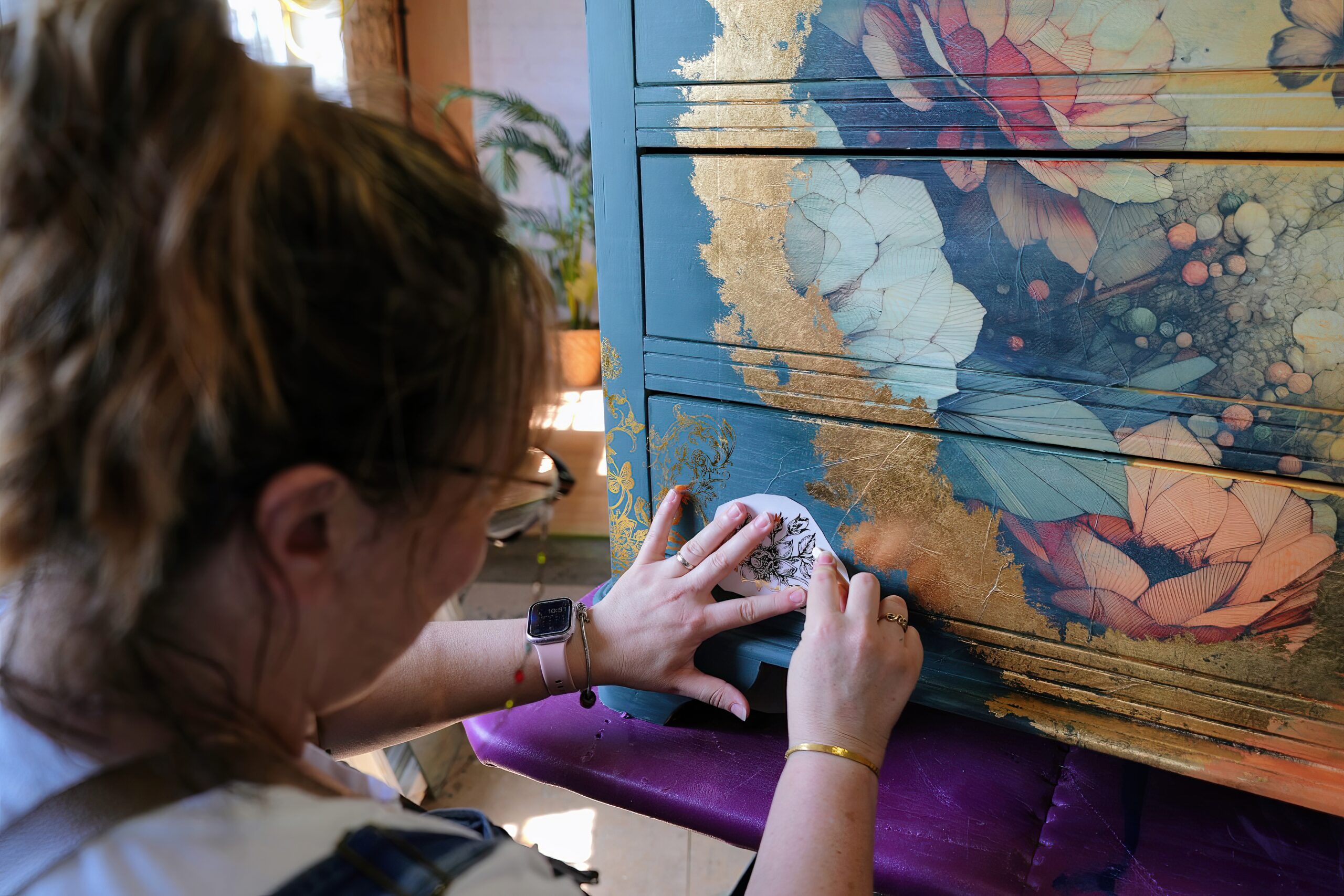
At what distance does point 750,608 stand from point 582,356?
12.4 feet

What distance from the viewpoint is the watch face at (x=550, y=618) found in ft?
2.97

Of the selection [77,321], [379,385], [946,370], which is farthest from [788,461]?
[77,321]

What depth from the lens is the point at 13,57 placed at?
357 millimetres

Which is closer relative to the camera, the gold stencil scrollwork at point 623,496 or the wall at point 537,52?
the gold stencil scrollwork at point 623,496

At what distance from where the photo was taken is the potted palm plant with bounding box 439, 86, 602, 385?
399 centimetres

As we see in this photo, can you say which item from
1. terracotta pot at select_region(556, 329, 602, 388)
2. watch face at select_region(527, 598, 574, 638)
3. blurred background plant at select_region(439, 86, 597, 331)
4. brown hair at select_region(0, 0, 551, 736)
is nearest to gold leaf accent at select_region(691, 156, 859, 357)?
watch face at select_region(527, 598, 574, 638)

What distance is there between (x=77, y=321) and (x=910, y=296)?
0.62 m

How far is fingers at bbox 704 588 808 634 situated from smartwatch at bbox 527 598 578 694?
0.47ft

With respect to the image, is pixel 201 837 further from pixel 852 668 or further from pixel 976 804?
pixel 976 804

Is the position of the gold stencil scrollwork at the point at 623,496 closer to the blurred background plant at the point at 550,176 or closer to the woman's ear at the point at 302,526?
the woman's ear at the point at 302,526

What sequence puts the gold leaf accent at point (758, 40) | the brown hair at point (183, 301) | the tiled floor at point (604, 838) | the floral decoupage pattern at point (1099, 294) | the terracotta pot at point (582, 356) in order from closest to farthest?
1. the brown hair at point (183, 301)
2. the floral decoupage pattern at point (1099, 294)
3. the gold leaf accent at point (758, 40)
4. the tiled floor at point (604, 838)
5. the terracotta pot at point (582, 356)

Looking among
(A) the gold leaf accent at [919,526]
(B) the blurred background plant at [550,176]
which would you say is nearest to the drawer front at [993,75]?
(A) the gold leaf accent at [919,526]

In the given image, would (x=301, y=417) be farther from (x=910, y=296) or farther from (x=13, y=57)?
(x=910, y=296)

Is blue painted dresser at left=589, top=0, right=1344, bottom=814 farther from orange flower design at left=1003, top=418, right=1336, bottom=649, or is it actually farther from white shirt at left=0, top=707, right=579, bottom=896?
→ white shirt at left=0, top=707, right=579, bottom=896
